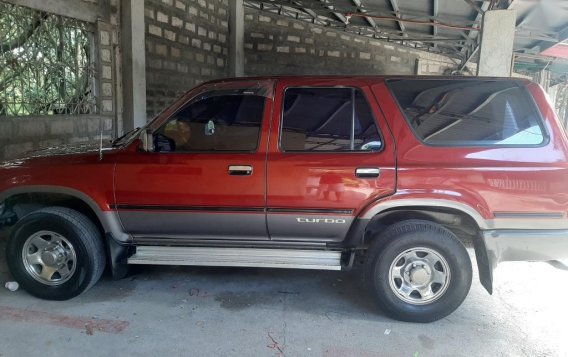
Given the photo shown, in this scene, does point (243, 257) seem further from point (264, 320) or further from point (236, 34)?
point (236, 34)

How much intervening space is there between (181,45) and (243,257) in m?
7.48

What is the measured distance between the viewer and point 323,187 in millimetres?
3660

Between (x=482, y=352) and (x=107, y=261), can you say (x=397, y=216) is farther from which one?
(x=107, y=261)

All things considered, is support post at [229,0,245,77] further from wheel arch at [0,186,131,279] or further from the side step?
the side step

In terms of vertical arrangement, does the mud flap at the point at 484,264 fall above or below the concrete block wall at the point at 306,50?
below

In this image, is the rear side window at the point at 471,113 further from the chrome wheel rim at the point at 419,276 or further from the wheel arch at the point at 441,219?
the chrome wheel rim at the point at 419,276

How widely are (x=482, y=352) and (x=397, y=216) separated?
1175 millimetres

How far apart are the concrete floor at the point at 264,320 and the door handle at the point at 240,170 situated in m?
1.16

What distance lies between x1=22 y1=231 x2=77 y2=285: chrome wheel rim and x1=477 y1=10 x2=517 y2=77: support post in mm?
6101

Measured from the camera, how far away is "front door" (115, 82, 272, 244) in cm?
375

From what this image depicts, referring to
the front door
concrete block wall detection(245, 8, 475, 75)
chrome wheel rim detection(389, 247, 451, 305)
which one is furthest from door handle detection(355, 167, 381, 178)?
concrete block wall detection(245, 8, 475, 75)

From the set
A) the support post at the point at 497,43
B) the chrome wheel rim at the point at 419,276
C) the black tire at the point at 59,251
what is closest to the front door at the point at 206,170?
the black tire at the point at 59,251

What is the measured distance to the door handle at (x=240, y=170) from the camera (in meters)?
3.72

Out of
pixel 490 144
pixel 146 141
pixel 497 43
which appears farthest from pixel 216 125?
pixel 497 43
